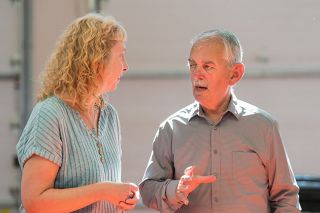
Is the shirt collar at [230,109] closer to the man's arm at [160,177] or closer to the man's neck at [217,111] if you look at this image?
the man's neck at [217,111]

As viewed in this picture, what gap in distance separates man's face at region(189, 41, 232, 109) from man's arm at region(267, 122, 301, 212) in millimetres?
284

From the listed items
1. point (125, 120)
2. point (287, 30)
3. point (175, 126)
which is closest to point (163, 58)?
point (125, 120)

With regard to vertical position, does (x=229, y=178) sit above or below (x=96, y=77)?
below

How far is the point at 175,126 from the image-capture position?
2.18 metres

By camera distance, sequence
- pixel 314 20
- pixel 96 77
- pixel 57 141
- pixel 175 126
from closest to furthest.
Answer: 1. pixel 57 141
2. pixel 96 77
3. pixel 175 126
4. pixel 314 20

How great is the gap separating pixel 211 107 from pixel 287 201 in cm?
48

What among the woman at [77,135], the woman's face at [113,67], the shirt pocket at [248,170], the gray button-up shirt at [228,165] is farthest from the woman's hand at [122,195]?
the shirt pocket at [248,170]

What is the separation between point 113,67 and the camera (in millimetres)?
1911

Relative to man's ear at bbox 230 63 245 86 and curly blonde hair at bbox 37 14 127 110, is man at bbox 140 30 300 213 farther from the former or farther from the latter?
curly blonde hair at bbox 37 14 127 110

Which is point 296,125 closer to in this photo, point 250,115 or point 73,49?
point 250,115

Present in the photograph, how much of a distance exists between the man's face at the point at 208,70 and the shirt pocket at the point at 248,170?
0.26 meters

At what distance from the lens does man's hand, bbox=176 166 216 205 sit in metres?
1.86

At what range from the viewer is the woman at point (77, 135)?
5.54 ft

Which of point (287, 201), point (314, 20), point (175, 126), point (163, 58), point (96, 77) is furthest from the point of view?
point (163, 58)
